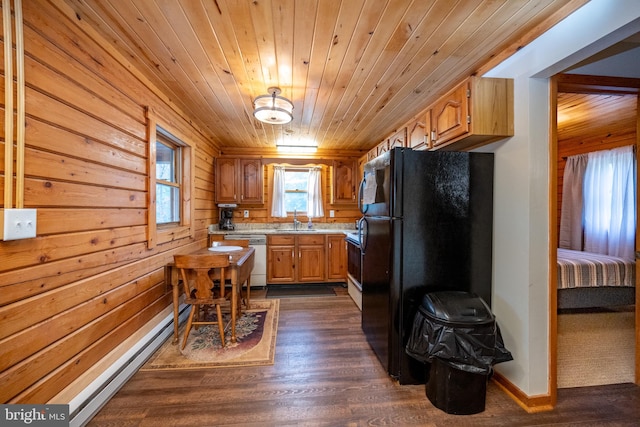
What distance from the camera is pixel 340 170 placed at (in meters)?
4.41

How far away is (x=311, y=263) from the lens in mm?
4062

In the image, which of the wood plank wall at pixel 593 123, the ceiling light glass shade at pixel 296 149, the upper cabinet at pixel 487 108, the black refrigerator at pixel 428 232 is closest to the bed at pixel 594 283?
the black refrigerator at pixel 428 232

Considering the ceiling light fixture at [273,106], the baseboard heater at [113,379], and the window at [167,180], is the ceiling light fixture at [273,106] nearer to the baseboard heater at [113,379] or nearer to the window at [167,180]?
the window at [167,180]

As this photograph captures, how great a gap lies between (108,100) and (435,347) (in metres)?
2.60

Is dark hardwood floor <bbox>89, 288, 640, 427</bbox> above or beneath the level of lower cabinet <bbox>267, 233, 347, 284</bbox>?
beneath

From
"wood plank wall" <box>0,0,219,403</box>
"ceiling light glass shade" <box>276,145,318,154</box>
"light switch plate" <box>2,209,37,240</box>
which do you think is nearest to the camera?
"light switch plate" <box>2,209,37,240</box>

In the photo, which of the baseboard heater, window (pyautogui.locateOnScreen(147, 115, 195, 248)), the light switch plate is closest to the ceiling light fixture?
window (pyautogui.locateOnScreen(147, 115, 195, 248))

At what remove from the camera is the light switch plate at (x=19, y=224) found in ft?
3.45

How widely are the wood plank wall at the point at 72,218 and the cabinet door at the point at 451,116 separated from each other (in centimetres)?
237

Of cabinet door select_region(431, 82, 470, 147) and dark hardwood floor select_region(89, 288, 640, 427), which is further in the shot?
cabinet door select_region(431, 82, 470, 147)

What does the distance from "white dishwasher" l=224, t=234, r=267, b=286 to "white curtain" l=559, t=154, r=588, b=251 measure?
5005 mm

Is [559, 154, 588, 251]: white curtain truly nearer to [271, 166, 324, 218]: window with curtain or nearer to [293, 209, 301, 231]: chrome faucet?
[271, 166, 324, 218]: window with curtain

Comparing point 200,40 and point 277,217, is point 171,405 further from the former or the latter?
point 277,217

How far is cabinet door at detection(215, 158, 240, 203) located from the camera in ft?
13.7
